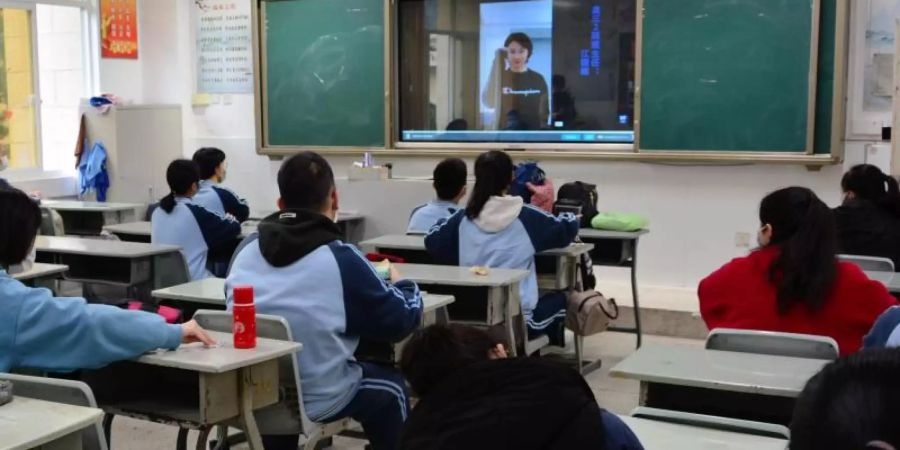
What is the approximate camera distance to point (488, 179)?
4582mm

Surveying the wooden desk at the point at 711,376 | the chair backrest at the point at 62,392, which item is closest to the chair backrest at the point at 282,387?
the chair backrest at the point at 62,392

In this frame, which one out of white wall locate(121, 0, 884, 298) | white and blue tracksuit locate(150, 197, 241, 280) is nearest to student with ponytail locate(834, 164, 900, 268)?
white wall locate(121, 0, 884, 298)

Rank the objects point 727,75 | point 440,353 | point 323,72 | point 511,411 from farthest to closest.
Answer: point 323,72, point 727,75, point 440,353, point 511,411

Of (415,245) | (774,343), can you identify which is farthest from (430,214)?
(774,343)

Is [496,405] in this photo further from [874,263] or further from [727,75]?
[727,75]

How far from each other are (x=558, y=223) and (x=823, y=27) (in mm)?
2722

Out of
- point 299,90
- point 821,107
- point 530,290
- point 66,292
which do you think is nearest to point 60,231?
point 66,292

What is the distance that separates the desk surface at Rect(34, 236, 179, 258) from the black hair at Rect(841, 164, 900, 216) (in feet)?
10.5

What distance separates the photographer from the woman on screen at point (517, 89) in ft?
24.2

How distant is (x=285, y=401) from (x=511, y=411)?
1.63m

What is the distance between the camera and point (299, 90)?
26.9ft

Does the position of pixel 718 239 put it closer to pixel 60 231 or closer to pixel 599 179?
pixel 599 179

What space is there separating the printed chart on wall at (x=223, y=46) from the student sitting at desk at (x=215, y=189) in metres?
2.69

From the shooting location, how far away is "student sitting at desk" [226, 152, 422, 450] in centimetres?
282
